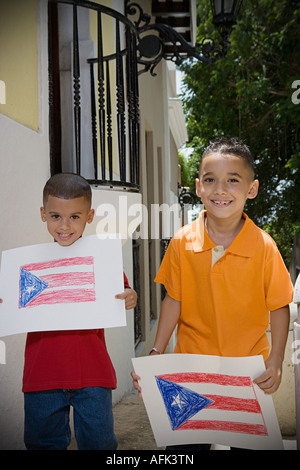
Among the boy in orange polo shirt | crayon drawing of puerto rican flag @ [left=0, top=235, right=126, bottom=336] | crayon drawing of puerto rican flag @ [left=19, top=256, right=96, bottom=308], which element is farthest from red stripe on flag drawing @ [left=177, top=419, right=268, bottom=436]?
crayon drawing of puerto rican flag @ [left=19, top=256, right=96, bottom=308]

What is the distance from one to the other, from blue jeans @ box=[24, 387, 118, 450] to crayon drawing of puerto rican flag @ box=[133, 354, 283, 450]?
0.21 m

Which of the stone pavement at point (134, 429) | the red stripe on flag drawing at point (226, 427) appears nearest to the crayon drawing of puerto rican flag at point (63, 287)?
the red stripe on flag drawing at point (226, 427)

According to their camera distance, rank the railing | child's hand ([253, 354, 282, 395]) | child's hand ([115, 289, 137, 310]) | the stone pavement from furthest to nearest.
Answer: the stone pavement → the railing → child's hand ([115, 289, 137, 310]) → child's hand ([253, 354, 282, 395])

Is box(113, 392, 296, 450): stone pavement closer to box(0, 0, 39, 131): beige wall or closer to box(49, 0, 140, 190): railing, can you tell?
box(49, 0, 140, 190): railing

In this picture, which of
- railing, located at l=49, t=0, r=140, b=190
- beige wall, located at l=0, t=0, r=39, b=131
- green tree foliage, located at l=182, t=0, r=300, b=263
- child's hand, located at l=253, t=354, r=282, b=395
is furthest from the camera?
green tree foliage, located at l=182, t=0, r=300, b=263

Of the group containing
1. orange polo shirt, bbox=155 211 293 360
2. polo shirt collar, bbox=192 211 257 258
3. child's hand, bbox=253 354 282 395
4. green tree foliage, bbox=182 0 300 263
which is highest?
green tree foliage, bbox=182 0 300 263

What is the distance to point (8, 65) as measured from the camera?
3008 millimetres

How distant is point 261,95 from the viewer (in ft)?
34.6

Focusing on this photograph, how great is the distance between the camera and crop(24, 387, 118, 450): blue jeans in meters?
2.21

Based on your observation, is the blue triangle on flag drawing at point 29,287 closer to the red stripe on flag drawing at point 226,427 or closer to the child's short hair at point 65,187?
the child's short hair at point 65,187

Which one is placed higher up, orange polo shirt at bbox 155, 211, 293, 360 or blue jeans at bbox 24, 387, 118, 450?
orange polo shirt at bbox 155, 211, 293, 360

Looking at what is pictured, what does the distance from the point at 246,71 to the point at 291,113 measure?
252 cm

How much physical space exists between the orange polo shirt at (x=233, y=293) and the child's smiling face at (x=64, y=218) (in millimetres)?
491
